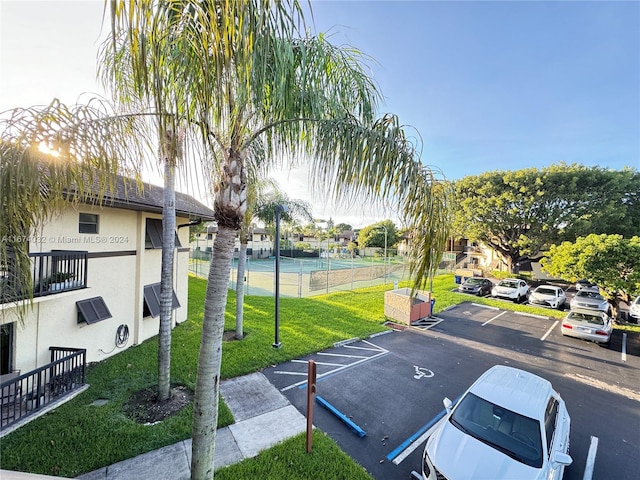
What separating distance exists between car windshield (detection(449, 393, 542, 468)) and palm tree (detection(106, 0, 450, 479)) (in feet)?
9.90

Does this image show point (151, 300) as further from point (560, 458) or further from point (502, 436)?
point (560, 458)

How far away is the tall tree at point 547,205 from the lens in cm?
2142

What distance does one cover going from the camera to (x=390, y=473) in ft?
14.3

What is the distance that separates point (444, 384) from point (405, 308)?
17.1 ft

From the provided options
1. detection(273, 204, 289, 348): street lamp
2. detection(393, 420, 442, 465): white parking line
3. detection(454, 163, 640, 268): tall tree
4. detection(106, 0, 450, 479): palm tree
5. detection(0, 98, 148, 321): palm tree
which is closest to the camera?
detection(106, 0, 450, 479): palm tree

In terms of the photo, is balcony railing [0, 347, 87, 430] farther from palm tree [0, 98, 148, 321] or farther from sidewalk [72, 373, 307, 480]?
palm tree [0, 98, 148, 321]

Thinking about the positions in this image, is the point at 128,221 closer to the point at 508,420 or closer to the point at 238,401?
the point at 238,401

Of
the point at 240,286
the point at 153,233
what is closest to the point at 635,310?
the point at 240,286

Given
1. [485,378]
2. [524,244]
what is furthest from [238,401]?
[524,244]

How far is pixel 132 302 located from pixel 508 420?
10.1m

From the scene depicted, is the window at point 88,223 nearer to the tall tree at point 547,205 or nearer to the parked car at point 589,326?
the parked car at point 589,326

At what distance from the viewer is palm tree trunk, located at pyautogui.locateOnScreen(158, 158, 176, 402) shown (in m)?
5.62

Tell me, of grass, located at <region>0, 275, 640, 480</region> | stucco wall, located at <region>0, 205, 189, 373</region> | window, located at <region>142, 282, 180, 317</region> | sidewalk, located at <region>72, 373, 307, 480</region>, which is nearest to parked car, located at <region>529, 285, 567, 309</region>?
grass, located at <region>0, 275, 640, 480</region>

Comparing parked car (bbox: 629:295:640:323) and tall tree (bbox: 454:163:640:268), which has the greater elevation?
tall tree (bbox: 454:163:640:268)
